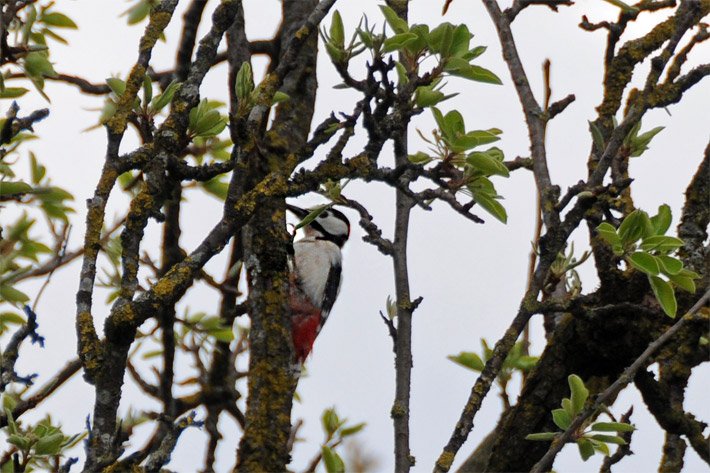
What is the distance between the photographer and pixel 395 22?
9.00 ft

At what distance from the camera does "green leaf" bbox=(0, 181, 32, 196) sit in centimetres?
343

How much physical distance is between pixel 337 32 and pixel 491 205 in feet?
2.06

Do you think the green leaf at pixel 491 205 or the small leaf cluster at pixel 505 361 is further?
the small leaf cluster at pixel 505 361

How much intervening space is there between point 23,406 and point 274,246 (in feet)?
3.10

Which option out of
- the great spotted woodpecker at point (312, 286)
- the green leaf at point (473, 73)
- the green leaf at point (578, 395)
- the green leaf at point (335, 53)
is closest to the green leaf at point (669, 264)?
the green leaf at point (578, 395)

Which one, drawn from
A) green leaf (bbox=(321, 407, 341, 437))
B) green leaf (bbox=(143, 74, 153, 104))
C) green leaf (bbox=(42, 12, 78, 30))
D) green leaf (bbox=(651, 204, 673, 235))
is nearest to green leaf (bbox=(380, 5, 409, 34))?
green leaf (bbox=(143, 74, 153, 104))

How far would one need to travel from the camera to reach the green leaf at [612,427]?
9.60 feet

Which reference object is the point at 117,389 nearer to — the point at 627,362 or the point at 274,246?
the point at 274,246

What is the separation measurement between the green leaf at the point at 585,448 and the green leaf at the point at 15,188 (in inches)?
76.4

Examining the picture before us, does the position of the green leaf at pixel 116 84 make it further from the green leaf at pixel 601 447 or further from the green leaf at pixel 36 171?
the green leaf at pixel 601 447

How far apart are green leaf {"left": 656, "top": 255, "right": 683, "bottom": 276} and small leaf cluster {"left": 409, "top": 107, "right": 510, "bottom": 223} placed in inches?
16.9

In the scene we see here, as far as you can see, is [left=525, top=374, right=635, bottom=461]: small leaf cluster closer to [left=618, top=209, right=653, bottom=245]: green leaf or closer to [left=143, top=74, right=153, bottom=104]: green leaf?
[left=618, top=209, right=653, bottom=245]: green leaf

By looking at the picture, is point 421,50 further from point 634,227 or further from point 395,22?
point 634,227

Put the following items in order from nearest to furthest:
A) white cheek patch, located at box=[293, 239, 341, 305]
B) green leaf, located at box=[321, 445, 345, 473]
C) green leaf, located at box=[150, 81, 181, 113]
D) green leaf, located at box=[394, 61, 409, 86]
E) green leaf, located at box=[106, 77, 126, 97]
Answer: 1. green leaf, located at box=[150, 81, 181, 113]
2. green leaf, located at box=[394, 61, 409, 86]
3. green leaf, located at box=[106, 77, 126, 97]
4. green leaf, located at box=[321, 445, 345, 473]
5. white cheek patch, located at box=[293, 239, 341, 305]
